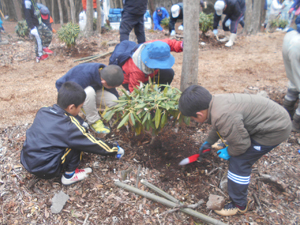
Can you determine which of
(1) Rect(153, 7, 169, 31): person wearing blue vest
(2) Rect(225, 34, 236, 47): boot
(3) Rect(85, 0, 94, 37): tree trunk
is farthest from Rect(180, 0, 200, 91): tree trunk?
(1) Rect(153, 7, 169, 31): person wearing blue vest

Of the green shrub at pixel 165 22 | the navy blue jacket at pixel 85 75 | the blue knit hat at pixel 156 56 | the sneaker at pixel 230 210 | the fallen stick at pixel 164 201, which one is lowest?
the sneaker at pixel 230 210

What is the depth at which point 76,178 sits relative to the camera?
2221mm

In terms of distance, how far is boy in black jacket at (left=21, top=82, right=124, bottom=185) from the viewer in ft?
6.52

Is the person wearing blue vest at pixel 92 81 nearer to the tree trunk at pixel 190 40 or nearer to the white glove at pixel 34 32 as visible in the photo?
the tree trunk at pixel 190 40

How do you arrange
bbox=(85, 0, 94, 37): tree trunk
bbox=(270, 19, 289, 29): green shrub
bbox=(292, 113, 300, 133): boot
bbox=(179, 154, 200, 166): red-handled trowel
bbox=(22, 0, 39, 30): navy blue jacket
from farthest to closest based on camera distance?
1. bbox=(270, 19, 289, 29): green shrub
2. bbox=(85, 0, 94, 37): tree trunk
3. bbox=(22, 0, 39, 30): navy blue jacket
4. bbox=(292, 113, 300, 133): boot
5. bbox=(179, 154, 200, 166): red-handled trowel

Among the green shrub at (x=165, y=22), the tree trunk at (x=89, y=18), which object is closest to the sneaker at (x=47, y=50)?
the tree trunk at (x=89, y=18)

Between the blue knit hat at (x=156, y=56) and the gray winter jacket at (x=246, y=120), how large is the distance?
110cm

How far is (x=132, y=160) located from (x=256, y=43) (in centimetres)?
667

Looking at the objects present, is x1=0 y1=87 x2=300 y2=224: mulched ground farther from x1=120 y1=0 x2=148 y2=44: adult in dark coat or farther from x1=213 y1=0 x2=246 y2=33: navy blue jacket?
x1=213 y1=0 x2=246 y2=33: navy blue jacket

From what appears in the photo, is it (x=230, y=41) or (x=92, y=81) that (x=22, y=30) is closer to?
(x=92, y=81)

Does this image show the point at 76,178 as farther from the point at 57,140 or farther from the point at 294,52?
the point at 294,52

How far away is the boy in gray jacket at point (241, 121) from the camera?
66.2 inches

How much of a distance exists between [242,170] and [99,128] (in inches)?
72.2

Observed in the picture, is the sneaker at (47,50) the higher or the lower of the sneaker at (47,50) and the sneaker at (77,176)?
the higher
